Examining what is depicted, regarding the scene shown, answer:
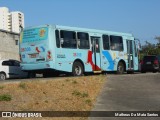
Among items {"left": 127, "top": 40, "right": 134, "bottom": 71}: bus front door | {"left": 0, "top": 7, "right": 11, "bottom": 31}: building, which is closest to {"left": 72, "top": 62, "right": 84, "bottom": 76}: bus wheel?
{"left": 127, "top": 40, "right": 134, "bottom": 71}: bus front door

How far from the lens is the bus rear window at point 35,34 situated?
21922 mm

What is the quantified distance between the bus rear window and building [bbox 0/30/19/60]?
21.2 meters

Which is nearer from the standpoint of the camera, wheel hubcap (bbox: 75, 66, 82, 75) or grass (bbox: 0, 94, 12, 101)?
grass (bbox: 0, 94, 12, 101)

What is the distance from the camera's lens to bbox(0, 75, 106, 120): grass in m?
11.5

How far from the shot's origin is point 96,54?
2480 centimetres

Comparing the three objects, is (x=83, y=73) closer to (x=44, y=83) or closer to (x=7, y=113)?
(x=44, y=83)

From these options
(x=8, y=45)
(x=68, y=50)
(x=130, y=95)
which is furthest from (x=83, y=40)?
(x=8, y=45)

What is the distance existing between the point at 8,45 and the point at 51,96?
34.0 meters

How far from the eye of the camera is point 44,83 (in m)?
15.3

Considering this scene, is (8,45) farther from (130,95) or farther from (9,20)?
(130,95)

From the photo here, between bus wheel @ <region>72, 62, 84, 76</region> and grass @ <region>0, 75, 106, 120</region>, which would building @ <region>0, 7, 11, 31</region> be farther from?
grass @ <region>0, 75, 106, 120</region>

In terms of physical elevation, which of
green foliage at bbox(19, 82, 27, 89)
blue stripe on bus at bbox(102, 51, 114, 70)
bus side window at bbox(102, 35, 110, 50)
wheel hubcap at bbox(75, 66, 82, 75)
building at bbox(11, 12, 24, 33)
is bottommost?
green foliage at bbox(19, 82, 27, 89)

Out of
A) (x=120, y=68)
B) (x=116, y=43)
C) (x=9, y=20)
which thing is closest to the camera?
(x=116, y=43)

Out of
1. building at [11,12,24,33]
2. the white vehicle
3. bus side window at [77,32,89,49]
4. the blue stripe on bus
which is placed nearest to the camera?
bus side window at [77,32,89,49]
